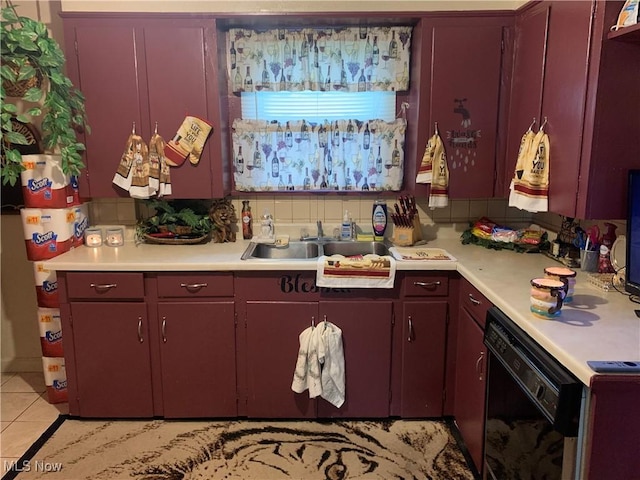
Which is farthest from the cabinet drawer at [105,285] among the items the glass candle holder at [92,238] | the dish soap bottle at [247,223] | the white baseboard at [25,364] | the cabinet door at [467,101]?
the cabinet door at [467,101]

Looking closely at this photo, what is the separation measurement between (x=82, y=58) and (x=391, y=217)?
1.93m

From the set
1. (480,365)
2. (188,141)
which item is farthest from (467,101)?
(188,141)

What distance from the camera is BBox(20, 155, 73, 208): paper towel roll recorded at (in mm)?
2531

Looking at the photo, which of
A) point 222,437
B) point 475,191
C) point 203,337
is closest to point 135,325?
point 203,337

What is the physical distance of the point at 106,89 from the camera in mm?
2590

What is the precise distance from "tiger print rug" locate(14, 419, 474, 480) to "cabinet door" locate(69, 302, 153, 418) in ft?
0.34

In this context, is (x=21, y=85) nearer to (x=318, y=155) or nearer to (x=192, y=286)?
(x=192, y=286)

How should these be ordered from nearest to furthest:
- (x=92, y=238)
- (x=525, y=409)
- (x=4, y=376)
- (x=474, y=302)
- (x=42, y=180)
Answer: (x=525, y=409), (x=474, y=302), (x=42, y=180), (x=92, y=238), (x=4, y=376)

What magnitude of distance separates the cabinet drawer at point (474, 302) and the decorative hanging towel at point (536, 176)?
45cm

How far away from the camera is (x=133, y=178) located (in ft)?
8.66

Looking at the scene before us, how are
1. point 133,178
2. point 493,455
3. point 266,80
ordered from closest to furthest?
point 493,455, point 133,178, point 266,80

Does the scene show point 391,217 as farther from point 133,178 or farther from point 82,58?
point 82,58

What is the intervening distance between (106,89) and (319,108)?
1.19m

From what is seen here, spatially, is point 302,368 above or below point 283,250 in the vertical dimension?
below
